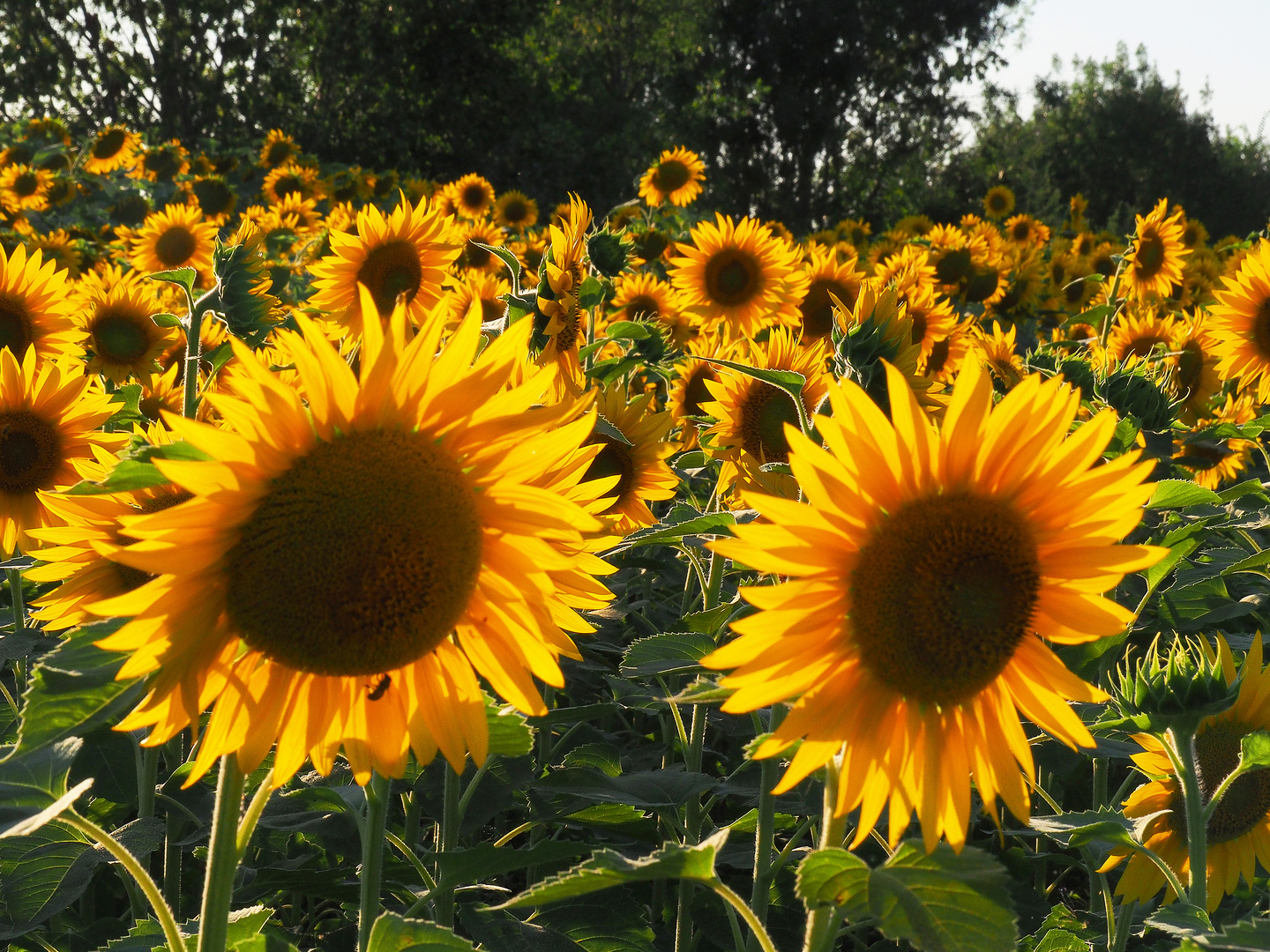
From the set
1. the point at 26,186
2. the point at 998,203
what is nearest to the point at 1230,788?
the point at 26,186

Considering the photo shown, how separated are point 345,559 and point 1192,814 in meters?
1.35

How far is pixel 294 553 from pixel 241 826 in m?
0.33

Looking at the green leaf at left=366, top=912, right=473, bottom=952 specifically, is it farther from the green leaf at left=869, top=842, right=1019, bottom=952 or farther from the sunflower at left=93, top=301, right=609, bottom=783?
the green leaf at left=869, top=842, right=1019, bottom=952

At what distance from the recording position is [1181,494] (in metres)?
1.85

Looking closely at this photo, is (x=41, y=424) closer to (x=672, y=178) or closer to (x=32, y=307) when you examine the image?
(x=32, y=307)

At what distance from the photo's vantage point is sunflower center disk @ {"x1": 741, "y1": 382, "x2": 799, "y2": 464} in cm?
306

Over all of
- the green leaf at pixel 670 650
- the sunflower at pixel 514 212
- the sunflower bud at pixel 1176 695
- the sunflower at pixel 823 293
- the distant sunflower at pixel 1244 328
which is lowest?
the sunflower bud at pixel 1176 695

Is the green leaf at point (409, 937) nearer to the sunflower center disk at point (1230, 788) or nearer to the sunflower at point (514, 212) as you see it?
the sunflower center disk at point (1230, 788)

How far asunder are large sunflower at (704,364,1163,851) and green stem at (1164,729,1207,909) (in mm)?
449

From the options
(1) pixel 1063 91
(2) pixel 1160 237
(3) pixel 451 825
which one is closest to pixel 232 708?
(3) pixel 451 825

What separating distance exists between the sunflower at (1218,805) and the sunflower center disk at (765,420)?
1282mm

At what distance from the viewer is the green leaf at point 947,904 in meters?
1.14

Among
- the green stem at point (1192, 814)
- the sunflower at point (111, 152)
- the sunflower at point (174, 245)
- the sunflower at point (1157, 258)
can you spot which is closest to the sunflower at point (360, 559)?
the green stem at point (1192, 814)

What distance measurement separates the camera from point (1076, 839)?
168 cm
